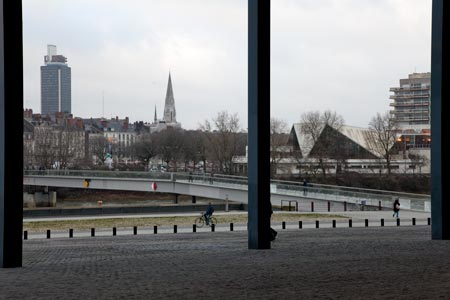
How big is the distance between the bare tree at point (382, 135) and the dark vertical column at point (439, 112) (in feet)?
213

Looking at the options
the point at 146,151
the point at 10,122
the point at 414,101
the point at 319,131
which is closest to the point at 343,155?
the point at 319,131

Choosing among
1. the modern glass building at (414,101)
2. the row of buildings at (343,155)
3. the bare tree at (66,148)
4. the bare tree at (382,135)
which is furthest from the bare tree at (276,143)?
the modern glass building at (414,101)

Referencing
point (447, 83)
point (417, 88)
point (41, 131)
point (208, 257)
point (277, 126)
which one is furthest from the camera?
point (417, 88)

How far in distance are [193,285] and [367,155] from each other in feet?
271

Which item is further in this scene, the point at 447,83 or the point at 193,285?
the point at 447,83

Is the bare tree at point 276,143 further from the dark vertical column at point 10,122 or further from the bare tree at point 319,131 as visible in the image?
the dark vertical column at point 10,122

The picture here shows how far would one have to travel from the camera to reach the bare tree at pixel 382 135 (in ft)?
270

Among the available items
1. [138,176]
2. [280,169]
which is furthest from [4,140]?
[280,169]

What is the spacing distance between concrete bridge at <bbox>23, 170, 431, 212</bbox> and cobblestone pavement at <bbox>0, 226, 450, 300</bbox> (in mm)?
30604

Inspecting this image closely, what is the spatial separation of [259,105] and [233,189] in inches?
1564

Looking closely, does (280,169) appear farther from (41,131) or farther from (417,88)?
(417,88)

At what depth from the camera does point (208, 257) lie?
43.5ft

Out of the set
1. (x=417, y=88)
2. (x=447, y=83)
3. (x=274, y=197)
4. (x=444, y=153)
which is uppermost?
(x=417, y=88)

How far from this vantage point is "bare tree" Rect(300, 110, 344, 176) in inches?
3206
